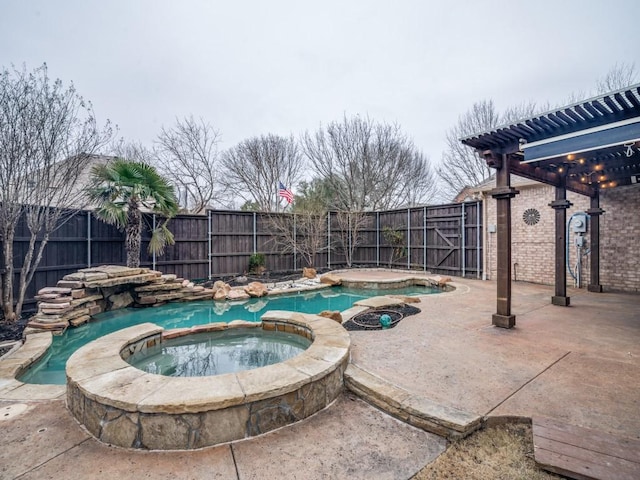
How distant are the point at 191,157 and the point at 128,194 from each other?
837cm

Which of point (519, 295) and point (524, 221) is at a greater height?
point (524, 221)

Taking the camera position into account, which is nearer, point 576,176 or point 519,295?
point 576,176

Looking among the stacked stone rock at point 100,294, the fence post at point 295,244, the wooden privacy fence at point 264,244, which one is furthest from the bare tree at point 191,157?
the stacked stone rock at point 100,294

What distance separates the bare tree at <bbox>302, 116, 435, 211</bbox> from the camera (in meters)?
14.9

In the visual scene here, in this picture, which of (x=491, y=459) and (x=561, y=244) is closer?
(x=491, y=459)

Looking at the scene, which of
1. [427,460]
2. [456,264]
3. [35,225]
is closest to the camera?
[427,460]

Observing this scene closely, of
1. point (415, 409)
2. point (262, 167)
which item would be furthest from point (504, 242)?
point (262, 167)

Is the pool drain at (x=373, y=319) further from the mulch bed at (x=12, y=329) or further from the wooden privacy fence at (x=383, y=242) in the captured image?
the wooden privacy fence at (x=383, y=242)

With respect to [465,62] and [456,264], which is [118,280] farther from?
[465,62]

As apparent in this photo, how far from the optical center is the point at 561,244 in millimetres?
→ 5078

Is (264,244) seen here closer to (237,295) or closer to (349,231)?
(349,231)

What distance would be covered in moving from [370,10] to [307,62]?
11.9 feet

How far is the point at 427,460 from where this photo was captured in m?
1.78

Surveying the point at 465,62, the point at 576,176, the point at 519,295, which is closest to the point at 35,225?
the point at 519,295
